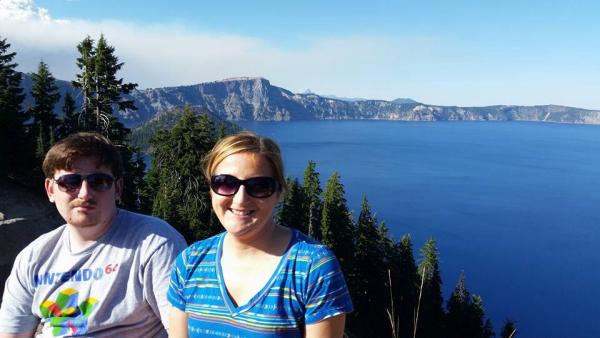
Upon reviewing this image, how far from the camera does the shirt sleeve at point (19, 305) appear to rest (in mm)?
3559

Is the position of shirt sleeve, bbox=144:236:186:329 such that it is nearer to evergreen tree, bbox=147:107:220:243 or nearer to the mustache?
the mustache

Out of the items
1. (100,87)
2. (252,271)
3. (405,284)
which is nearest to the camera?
(252,271)

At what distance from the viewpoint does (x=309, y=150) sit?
152500mm

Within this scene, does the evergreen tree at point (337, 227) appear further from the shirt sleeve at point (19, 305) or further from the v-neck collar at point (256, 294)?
the v-neck collar at point (256, 294)

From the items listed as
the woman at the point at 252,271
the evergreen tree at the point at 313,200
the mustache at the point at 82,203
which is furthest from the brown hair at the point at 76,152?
the evergreen tree at the point at 313,200

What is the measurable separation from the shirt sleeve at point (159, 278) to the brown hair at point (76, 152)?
2.82 ft

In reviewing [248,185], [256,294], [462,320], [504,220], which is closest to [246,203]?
[248,185]

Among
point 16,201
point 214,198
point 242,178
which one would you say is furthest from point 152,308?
point 16,201

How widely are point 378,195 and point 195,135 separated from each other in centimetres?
6650

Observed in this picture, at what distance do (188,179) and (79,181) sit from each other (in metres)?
19.1

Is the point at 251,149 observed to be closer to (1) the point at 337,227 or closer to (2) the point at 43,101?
(1) the point at 337,227

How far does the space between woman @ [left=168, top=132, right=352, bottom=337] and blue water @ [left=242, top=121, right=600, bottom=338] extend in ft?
155

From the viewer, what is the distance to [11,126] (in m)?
23.9

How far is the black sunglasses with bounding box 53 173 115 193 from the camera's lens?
3473 millimetres
